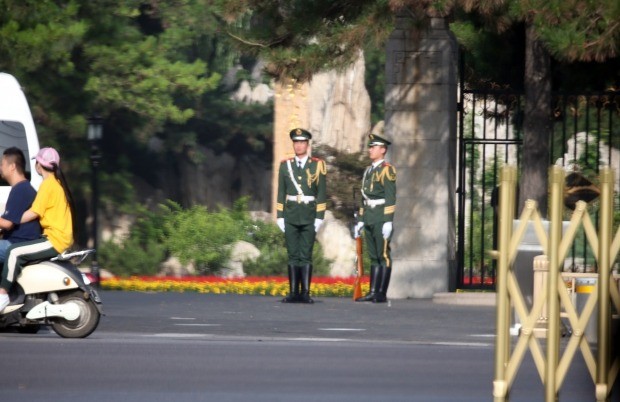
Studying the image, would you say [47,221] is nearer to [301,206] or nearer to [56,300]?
[56,300]

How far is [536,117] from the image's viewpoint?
20.8 meters

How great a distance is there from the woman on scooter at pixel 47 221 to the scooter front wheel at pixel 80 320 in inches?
16.8

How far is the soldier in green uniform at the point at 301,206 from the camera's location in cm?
1986

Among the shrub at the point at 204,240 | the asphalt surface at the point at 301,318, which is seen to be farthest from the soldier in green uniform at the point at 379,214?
the shrub at the point at 204,240

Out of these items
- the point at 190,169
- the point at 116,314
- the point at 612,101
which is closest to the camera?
the point at 116,314

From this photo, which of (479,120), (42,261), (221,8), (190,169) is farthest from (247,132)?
(42,261)

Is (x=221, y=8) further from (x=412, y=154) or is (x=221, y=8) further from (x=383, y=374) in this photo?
(x=383, y=374)

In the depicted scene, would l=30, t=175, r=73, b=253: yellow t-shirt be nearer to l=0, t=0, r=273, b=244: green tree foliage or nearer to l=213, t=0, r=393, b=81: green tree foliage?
l=213, t=0, r=393, b=81: green tree foliage

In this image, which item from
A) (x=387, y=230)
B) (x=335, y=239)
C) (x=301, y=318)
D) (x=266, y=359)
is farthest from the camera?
(x=335, y=239)

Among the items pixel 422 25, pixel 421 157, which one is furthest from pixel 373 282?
pixel 422 25

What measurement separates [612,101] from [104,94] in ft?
57.4

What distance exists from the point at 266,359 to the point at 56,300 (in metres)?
2.36

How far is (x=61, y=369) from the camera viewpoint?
39.8 feet

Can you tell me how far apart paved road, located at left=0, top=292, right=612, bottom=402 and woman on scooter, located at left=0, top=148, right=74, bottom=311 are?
2.08 ft
